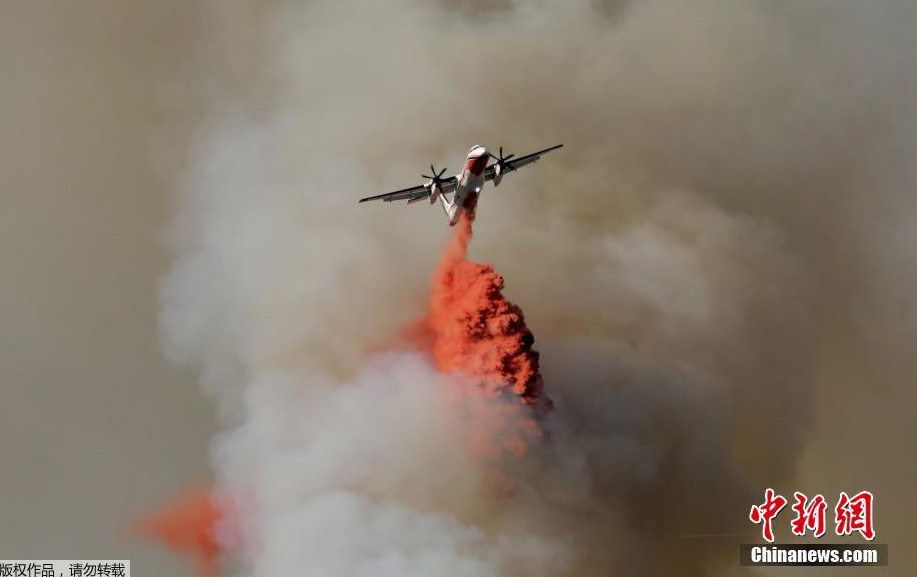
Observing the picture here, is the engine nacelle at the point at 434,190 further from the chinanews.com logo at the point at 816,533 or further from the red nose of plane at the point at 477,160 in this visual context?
the chinanews.com logo at the point at 816,533

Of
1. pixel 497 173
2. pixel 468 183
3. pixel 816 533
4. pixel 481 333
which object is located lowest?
pixel 816 533

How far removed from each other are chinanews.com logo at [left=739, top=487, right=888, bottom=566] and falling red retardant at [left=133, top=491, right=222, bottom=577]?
39865 millimetres

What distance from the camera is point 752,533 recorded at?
328ft

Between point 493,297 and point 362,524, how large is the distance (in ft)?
57.9

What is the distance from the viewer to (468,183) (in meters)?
83.6

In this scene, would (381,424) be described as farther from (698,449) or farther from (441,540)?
(698,449)

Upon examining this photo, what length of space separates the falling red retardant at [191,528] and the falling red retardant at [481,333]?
21044 mm

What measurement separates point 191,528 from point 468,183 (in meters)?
33.6

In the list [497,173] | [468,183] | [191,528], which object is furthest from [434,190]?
[191,528]

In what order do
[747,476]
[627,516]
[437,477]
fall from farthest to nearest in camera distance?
[747,476], [627,516], [437,477]

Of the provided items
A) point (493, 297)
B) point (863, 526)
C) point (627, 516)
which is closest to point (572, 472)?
point (627, 516)

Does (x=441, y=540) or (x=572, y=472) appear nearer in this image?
(x=441, y=540)

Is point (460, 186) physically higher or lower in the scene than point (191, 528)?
higher

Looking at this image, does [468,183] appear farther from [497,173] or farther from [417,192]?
[417,192]
